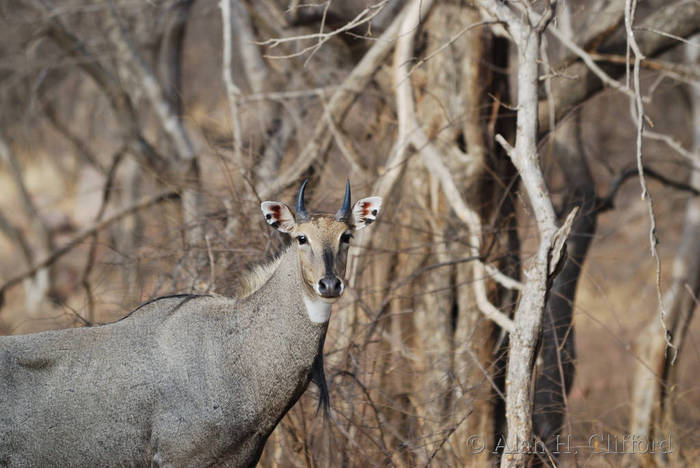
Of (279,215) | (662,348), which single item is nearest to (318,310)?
(279,215)

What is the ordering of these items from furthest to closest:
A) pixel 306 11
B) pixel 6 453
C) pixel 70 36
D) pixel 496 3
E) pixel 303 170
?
pixel 70 36 < pixel 306 11 < pixel 303 170 < pixel 496 3 < pixel 6 453

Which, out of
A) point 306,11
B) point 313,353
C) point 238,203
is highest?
point 306,11

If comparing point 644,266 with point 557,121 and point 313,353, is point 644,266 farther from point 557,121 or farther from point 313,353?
point 313,353

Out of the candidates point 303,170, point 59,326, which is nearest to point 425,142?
point 303,170

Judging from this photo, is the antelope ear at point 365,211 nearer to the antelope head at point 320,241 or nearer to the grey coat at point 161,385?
the antelope head at point 320,241

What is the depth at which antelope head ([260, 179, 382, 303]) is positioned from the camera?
14.4ft

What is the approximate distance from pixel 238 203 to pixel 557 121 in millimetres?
3128

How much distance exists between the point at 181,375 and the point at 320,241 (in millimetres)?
1116

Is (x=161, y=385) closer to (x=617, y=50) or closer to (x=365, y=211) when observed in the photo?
(x=365, y=211)

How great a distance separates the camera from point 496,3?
521cm

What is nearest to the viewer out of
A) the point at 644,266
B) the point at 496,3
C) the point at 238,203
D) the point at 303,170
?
the point at 496,3

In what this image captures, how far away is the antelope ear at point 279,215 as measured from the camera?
4.80 metres

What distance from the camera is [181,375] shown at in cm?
457

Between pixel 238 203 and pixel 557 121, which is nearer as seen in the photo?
pixel 238 203
